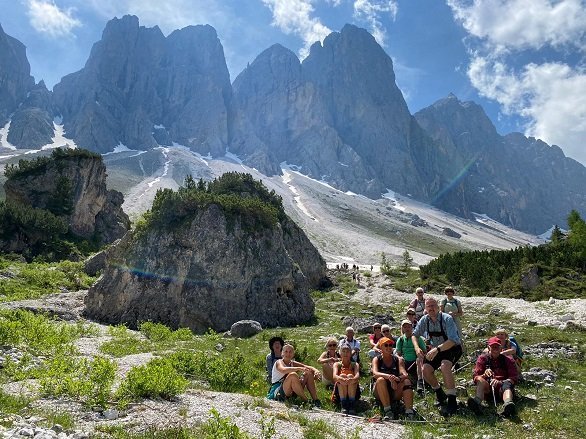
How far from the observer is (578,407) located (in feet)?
35.3

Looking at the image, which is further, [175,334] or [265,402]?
[175,334]

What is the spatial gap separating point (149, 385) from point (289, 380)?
3.96 meters

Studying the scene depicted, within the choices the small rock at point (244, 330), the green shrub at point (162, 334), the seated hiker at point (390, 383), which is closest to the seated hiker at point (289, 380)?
the seated hiker at point (390, 383)

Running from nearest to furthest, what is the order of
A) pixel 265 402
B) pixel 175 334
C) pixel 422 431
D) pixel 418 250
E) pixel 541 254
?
1. pixel 422 431
2. pixel 265 402
3. pixel 175 334
4. pixel 541 254
5. pixel 418 250

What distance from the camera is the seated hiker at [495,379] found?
11088 millimetres

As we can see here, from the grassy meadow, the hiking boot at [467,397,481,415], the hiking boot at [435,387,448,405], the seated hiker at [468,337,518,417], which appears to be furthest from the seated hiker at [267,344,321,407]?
the seated hiker at [468,337,518,417]

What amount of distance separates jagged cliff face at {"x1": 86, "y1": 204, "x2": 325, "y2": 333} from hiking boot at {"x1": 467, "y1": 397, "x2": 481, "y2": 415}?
77.8ft

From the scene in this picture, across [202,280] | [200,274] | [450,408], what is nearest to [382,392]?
[450,408]

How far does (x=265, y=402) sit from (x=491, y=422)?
228 inches

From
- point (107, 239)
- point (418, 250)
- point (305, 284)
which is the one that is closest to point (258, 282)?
point (305, 284)

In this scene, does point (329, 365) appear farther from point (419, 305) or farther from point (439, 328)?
point (419, 305)

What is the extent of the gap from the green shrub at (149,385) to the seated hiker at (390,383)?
5439 mm

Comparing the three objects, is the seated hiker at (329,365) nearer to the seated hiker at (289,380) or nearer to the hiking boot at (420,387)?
the seated hiker at (289,380)

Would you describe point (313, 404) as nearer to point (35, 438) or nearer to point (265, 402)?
point (265, 402)
